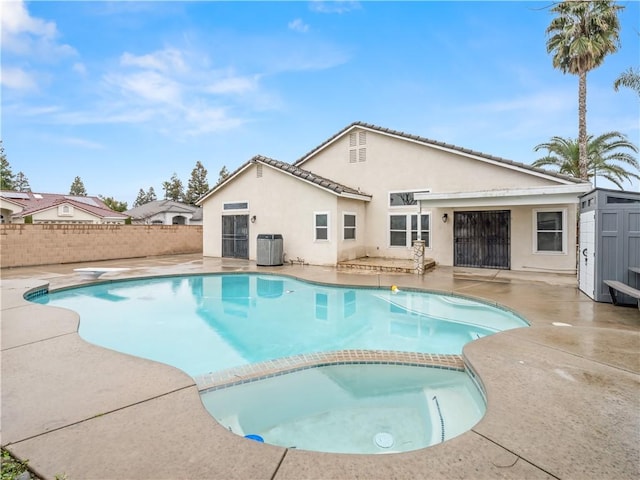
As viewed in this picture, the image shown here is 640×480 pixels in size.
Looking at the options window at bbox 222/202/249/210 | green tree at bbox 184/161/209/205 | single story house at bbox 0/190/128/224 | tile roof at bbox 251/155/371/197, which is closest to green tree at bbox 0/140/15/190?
single story house at bbox 0/190/128/224

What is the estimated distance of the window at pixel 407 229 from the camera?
46.3 feet

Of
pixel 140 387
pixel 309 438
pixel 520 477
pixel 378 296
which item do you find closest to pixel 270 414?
pixel 309 438

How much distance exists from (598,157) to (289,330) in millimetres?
20646

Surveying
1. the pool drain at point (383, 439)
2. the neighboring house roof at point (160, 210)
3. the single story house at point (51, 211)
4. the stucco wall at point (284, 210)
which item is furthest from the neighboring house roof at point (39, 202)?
the pool drain at point (383, 439)

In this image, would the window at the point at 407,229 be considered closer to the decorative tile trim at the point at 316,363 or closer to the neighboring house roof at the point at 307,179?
the neighboring house roof at the point at 307,179

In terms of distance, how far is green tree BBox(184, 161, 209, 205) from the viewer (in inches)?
2135

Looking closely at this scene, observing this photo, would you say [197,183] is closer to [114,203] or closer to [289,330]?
[114,203]

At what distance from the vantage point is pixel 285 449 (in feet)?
7.97

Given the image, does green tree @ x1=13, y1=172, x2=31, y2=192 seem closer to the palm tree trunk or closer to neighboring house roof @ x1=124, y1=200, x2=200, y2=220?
neighboring house roof @ x1=124, y1=200, x2=200, y2=220

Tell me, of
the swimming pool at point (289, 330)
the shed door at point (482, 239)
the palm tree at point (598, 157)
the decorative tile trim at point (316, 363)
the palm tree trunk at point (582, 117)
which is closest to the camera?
the swimming pool at point (289, 330)

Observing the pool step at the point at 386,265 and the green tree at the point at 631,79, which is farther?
the pool step at the point at 386,265

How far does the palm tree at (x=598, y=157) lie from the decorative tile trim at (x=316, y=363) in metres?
17.5

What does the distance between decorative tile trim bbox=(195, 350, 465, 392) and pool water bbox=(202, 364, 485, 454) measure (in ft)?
0.22

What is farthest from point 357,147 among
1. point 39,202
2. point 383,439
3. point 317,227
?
point 39,202
